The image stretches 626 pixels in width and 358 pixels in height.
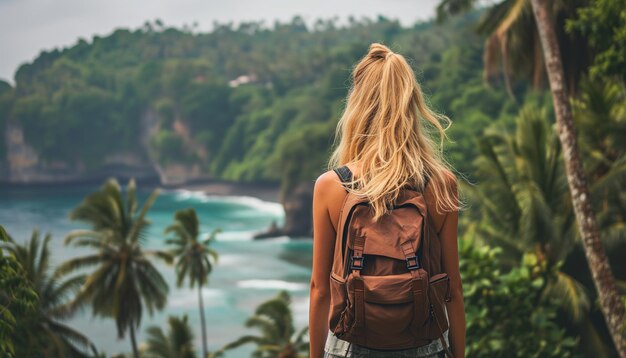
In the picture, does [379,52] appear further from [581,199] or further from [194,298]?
[194,298]

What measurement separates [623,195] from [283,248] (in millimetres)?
44591

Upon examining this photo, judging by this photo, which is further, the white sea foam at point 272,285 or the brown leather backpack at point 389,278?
the white sea foam at point 272,285

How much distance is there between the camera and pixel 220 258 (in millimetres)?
55625

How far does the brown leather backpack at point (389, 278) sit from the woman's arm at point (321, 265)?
6 centimetres

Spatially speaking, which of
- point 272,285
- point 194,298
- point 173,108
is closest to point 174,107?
point 173,108

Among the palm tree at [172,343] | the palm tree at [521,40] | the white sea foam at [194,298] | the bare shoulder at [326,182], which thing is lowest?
the white sea foam at [194,298]

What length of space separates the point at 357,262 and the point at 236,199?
77291 millimetres

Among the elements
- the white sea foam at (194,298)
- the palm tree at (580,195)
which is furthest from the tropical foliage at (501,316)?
the white sea foam at (194,298)

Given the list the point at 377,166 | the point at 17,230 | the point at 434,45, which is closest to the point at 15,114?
the point at 17,230

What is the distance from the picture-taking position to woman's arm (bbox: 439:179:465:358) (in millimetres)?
2031

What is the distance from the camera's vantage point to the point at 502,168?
12141 mm

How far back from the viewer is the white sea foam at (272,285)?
45.6 m

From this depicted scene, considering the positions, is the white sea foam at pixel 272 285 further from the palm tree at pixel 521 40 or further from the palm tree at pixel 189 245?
the palm tree at pixel 521 40

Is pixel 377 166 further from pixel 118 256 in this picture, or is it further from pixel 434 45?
pixel 434 45
